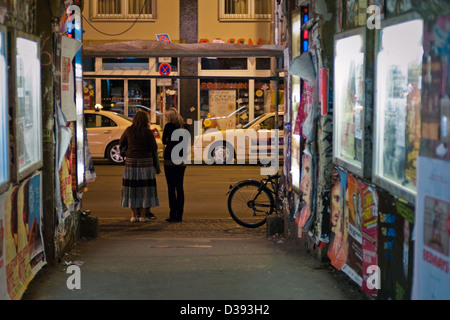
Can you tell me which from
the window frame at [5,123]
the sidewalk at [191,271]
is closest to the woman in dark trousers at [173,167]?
the sidewalk at [191,271]

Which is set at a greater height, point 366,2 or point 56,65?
point 366,2

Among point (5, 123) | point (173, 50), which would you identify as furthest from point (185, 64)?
point (5, 123)

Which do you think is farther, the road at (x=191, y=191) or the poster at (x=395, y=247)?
the road at (x=191, y=191)

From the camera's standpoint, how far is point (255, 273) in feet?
24.5

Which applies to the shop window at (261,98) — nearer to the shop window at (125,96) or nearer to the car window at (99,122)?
the shop window at (125,96)

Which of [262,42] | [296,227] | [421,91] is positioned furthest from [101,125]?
[421,91]

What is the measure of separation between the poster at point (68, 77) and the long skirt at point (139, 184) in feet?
8.22

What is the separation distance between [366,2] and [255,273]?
2899 mm

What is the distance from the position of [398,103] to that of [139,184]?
6137mm

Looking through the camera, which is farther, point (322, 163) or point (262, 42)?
point (262, 42)

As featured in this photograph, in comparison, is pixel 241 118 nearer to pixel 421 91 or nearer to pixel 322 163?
pixel 322 163

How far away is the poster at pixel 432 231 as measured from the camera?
4.29 meters

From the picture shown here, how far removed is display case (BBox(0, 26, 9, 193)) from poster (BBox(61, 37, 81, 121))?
2340 mm

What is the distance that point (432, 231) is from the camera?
447 centimetres
